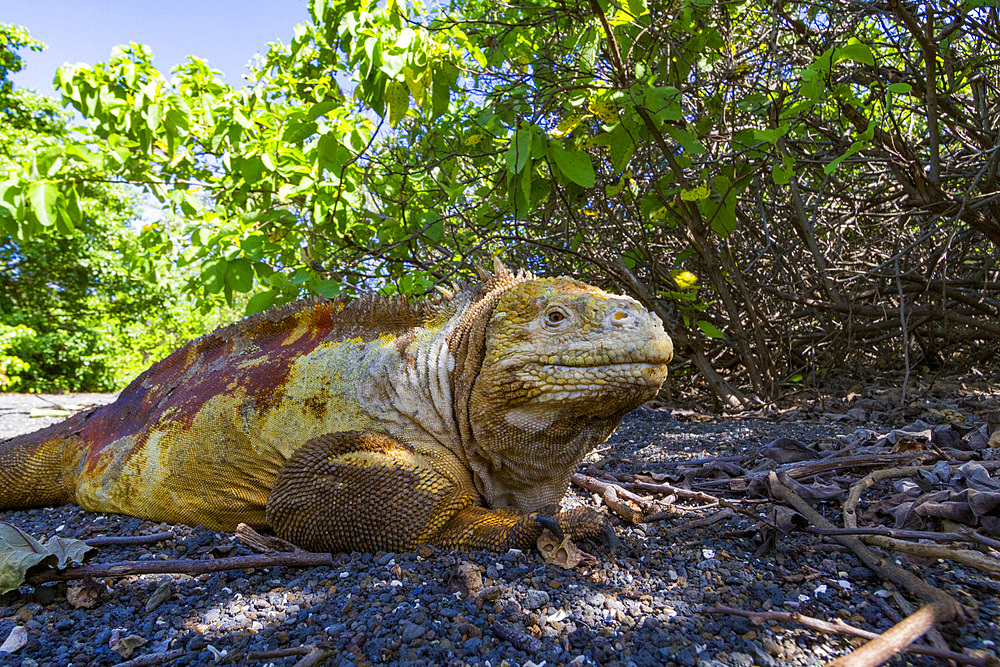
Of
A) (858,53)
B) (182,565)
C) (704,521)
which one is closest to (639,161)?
(858,53)

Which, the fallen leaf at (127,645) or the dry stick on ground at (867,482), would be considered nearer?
the fallen leaf at (127,645)

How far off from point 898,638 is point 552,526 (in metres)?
1.17

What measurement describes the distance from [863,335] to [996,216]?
1.75 metres

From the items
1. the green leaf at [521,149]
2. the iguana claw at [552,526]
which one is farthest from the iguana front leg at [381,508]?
the green leaf at [521,149]

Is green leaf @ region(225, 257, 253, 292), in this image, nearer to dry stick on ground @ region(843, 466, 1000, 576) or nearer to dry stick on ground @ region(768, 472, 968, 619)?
dry stick on ground @ region(768, 472, 968, 619)

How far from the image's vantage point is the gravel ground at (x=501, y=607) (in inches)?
64.0

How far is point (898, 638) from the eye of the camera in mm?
1453

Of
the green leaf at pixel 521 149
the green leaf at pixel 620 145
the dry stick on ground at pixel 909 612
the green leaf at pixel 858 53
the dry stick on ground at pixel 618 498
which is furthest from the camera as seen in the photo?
the green leaf at pixel 620 145

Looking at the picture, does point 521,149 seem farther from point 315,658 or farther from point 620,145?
point 315,658

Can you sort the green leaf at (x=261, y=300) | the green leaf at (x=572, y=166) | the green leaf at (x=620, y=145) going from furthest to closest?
the green leaf at (x=261, y=300), the green leaf at (x=620, y=145), the green leaf at (x=572, y=166)

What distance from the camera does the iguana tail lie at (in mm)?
→ 3814

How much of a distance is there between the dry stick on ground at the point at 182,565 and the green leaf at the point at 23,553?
0.04m

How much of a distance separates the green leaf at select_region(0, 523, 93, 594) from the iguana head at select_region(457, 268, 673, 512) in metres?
1.61

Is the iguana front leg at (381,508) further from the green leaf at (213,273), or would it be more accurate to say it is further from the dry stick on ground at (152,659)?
the green leaf at (213,273)
